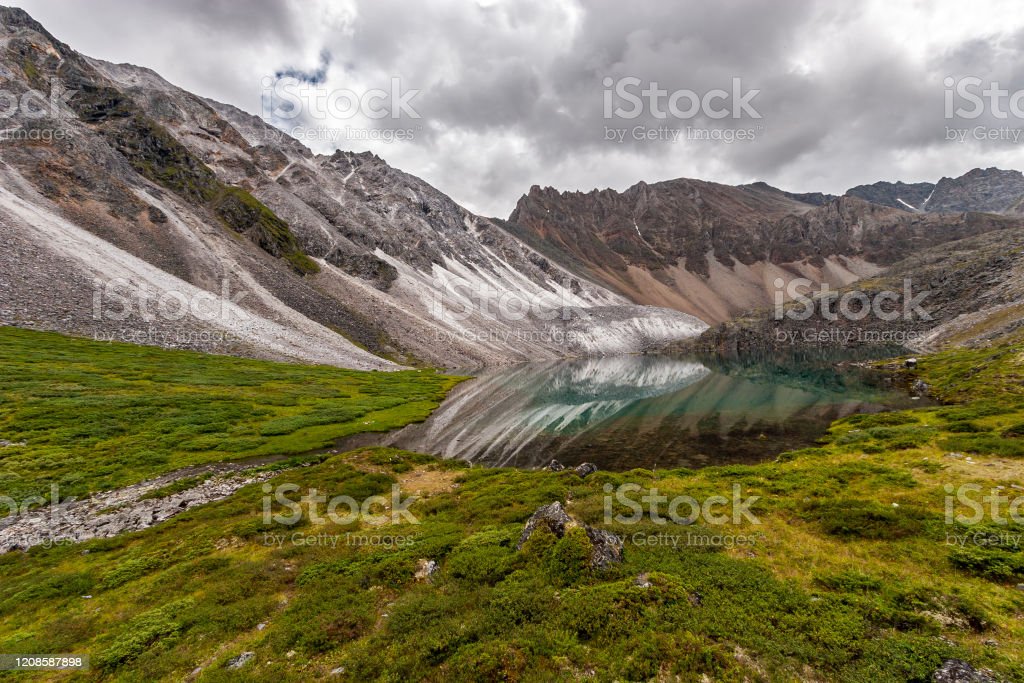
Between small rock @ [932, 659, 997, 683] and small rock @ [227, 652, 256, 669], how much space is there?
15.5 m

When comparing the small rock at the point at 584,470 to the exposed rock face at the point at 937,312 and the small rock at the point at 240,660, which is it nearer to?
the small rock at the point at 240,660

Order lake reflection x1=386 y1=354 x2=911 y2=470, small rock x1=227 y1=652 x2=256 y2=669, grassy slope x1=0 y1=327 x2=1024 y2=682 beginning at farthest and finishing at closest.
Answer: lake reflection x1=386 y1=354 x2=911 y2=470 → small rock x1=227 y1=652 x2=256 y2=669 → grassy slope x1=0 y1=327 x2=1024 y2=682

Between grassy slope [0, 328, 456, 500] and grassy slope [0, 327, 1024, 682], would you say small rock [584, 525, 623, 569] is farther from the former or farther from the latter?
grassy slope [0, 328, 456, 500]

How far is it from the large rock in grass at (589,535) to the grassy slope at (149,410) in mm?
25936

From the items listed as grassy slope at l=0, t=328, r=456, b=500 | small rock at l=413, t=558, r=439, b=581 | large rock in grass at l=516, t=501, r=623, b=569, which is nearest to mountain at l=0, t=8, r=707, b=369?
grassy slope at l=0, t=328, r=456, b=500

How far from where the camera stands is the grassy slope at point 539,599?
31.4 feet

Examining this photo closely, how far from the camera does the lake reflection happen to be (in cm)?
3600

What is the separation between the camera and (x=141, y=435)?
33.1m

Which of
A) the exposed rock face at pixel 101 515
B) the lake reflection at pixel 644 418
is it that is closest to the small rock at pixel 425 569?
the exposed rock face at pixel 101 515

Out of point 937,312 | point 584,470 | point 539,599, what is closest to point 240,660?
point 539,599

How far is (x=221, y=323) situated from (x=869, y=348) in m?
163

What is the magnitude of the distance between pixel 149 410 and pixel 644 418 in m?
51.0

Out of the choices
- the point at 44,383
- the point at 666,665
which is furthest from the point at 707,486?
the point at 44,383

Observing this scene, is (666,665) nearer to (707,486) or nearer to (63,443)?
(707,486)
